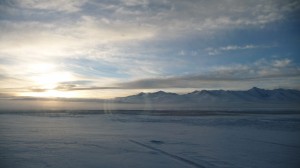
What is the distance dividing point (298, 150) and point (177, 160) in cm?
594

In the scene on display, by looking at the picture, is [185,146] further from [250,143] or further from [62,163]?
[62,163]

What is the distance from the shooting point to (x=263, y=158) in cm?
1095

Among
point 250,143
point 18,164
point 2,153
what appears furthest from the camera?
point 250,143

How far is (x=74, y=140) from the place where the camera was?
49.2 ft

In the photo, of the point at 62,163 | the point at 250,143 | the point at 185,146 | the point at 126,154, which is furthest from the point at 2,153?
the point at 250,143

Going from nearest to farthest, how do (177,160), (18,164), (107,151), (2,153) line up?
(18,164) < (177,160) < (2,153) < (107,151)

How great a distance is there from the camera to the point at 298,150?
12.7 m

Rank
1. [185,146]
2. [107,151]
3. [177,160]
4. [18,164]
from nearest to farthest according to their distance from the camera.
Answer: [18,164]
[177,160]
[107,151]
[185,146]

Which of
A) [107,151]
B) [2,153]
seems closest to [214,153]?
[107,151]

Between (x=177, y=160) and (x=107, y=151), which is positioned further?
(x=107, y=151)

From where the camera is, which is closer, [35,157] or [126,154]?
[35,157]

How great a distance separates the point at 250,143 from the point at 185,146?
3478 millimetres

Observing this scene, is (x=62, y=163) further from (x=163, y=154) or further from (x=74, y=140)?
(x=74, y=140)

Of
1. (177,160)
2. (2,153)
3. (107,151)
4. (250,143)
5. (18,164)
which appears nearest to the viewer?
(18,164)
